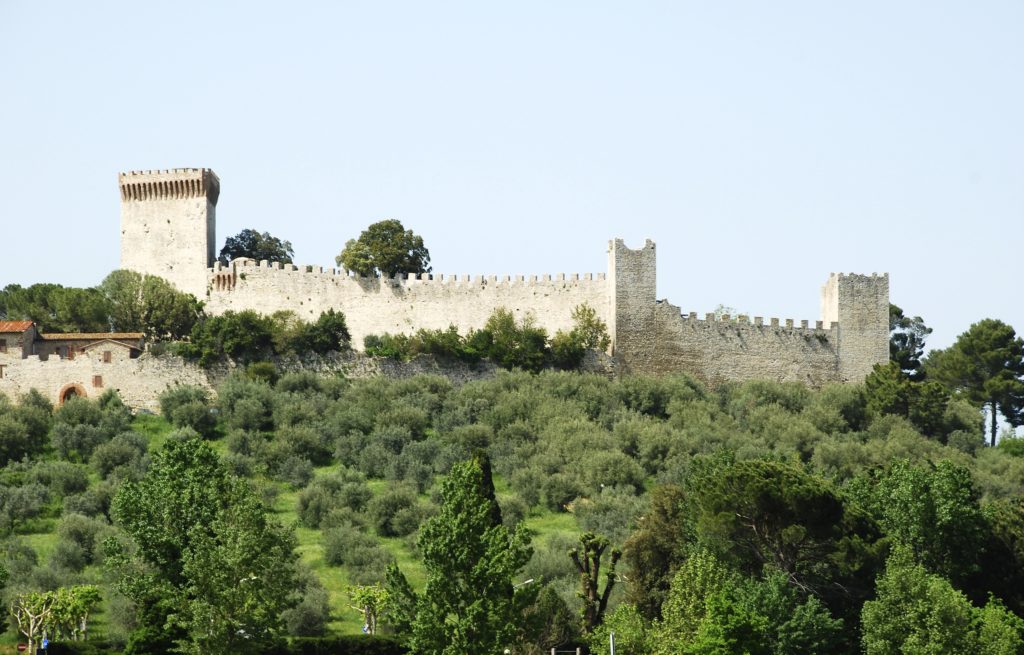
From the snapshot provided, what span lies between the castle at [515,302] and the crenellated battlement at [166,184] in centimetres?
3

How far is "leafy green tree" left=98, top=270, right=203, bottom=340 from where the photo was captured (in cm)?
6084

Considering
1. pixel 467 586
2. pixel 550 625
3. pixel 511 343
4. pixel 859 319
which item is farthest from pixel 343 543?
pixel 859 319

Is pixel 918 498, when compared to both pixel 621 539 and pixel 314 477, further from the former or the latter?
pixel 314 477

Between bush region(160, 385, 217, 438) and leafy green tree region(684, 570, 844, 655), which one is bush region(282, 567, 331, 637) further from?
bush region(160, 385, 217, 438)

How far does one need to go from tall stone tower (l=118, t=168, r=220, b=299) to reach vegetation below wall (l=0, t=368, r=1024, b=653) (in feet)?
19.8

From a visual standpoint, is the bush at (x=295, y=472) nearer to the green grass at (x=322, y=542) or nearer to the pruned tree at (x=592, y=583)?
the green grass at (x=322, y=542)

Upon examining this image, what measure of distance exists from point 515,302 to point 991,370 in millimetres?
17636

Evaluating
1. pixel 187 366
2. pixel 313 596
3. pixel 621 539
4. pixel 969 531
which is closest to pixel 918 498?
pixel 969 531

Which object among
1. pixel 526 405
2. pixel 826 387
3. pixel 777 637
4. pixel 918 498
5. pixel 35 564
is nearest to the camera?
pixel 777 637

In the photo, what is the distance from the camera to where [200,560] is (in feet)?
117

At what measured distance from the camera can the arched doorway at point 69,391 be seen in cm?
5903

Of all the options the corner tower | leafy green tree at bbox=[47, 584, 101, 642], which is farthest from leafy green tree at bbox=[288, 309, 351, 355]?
leafy green tree at bbox=[47, 584, 101, 642]

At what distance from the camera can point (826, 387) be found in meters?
62.1

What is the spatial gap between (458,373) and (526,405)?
3.39 m
